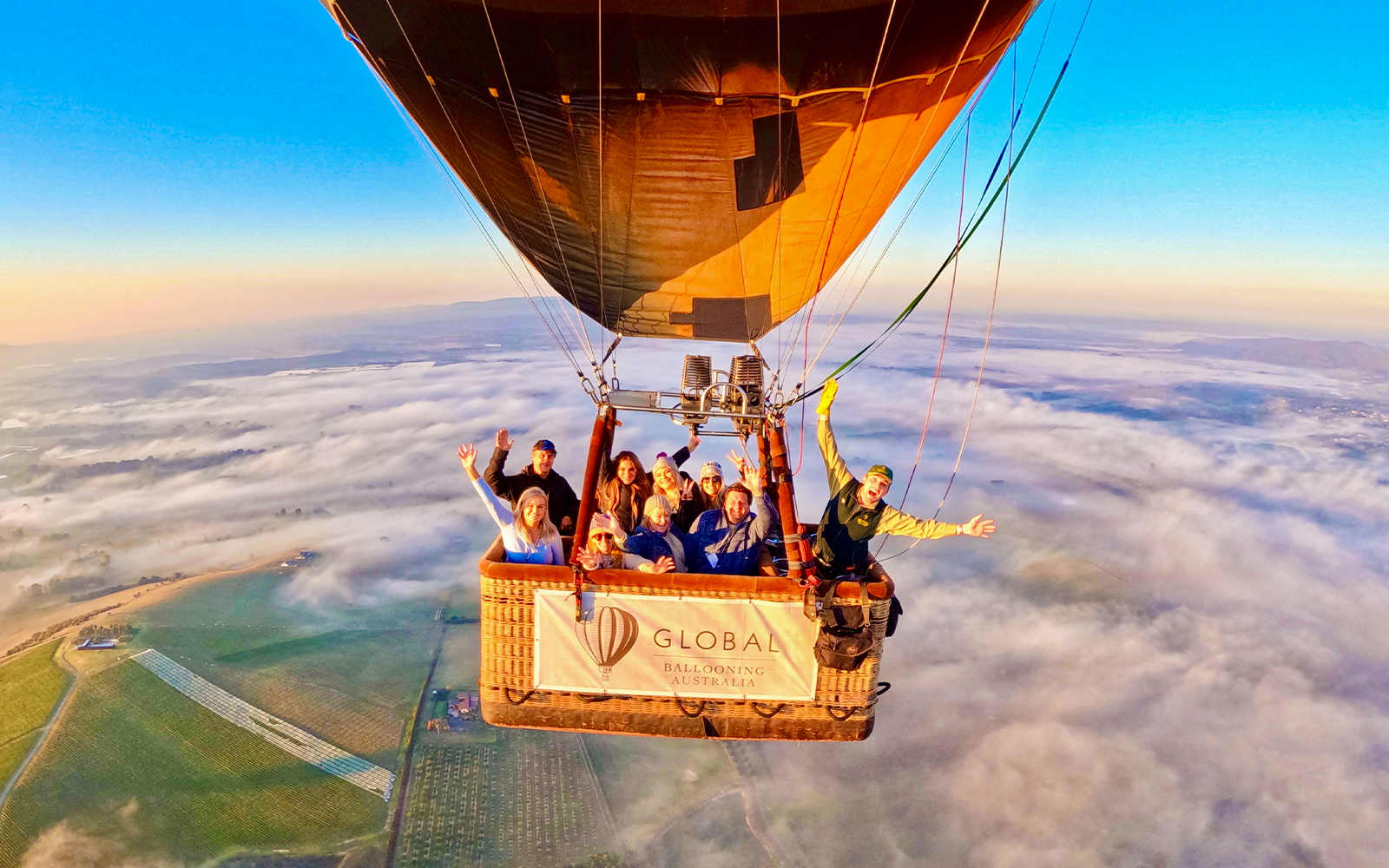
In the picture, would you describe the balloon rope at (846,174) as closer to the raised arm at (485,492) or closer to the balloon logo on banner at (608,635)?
the raised arm at (485,492)

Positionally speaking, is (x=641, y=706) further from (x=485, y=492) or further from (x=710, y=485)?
(x=710, y=485)

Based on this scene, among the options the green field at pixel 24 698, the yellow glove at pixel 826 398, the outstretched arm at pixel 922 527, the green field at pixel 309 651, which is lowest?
the green field at pixel 309 651

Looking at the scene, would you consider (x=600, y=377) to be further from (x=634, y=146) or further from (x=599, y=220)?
(x=634, y=146)

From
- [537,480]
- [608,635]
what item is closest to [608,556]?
[608,635]

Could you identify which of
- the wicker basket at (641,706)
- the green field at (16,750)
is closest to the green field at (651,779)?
the green field at (16,750)

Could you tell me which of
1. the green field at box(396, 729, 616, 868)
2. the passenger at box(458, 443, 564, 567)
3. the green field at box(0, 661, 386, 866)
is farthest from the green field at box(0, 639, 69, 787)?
the passenger at box(458, 443, 564, 567)

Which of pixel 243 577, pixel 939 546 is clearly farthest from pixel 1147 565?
pixel 243 577

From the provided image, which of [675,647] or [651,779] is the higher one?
[675,647]
